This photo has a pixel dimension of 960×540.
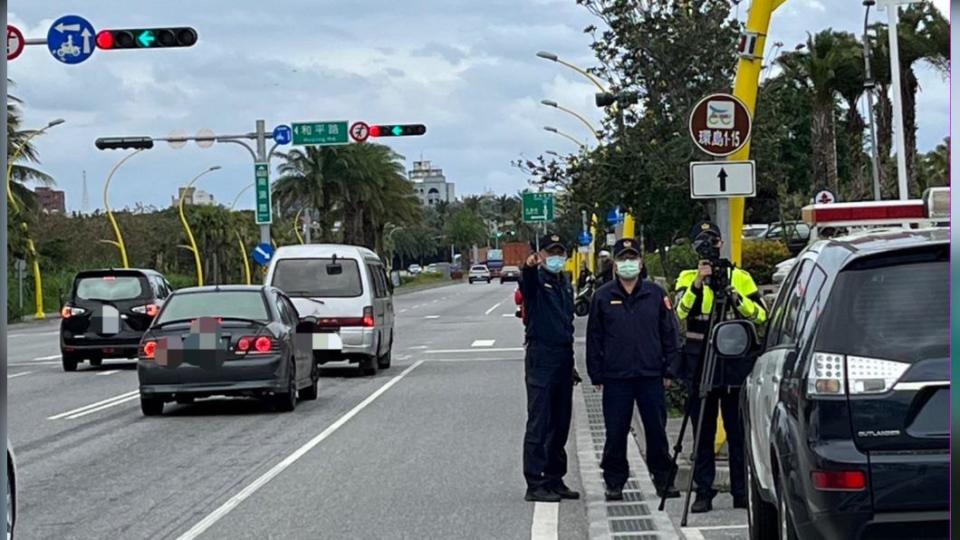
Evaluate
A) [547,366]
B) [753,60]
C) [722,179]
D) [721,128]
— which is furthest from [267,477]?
[753,60]

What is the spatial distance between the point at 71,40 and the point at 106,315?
5935mm

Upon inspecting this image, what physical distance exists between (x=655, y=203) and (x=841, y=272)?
16.6 meters

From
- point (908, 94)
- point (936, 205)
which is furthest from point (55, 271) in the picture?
point (936, 205)

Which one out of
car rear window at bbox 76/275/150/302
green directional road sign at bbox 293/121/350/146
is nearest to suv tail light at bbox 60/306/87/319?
car rear window at bbox 76/275/150/302

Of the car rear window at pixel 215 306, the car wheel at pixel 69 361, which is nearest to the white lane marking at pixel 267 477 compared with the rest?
the car rear window at pixel 215 306

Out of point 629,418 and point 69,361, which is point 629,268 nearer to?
point 629,418

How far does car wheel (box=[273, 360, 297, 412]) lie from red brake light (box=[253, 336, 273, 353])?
0.49m

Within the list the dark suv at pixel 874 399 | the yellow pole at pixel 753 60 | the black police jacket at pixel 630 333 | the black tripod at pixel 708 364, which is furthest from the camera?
the yellow pole at pixel 753 60

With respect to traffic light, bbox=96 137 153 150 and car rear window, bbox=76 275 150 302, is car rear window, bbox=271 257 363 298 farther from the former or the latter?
traffic light, bbox=96 137 153 150

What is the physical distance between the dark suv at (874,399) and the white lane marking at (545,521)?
11.0ft

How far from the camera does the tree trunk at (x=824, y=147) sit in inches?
2073

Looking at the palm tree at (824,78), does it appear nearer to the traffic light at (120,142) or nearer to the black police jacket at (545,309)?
the traffic light at (120,142)

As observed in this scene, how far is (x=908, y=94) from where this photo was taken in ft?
156

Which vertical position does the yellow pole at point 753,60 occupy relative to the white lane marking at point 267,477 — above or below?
above
